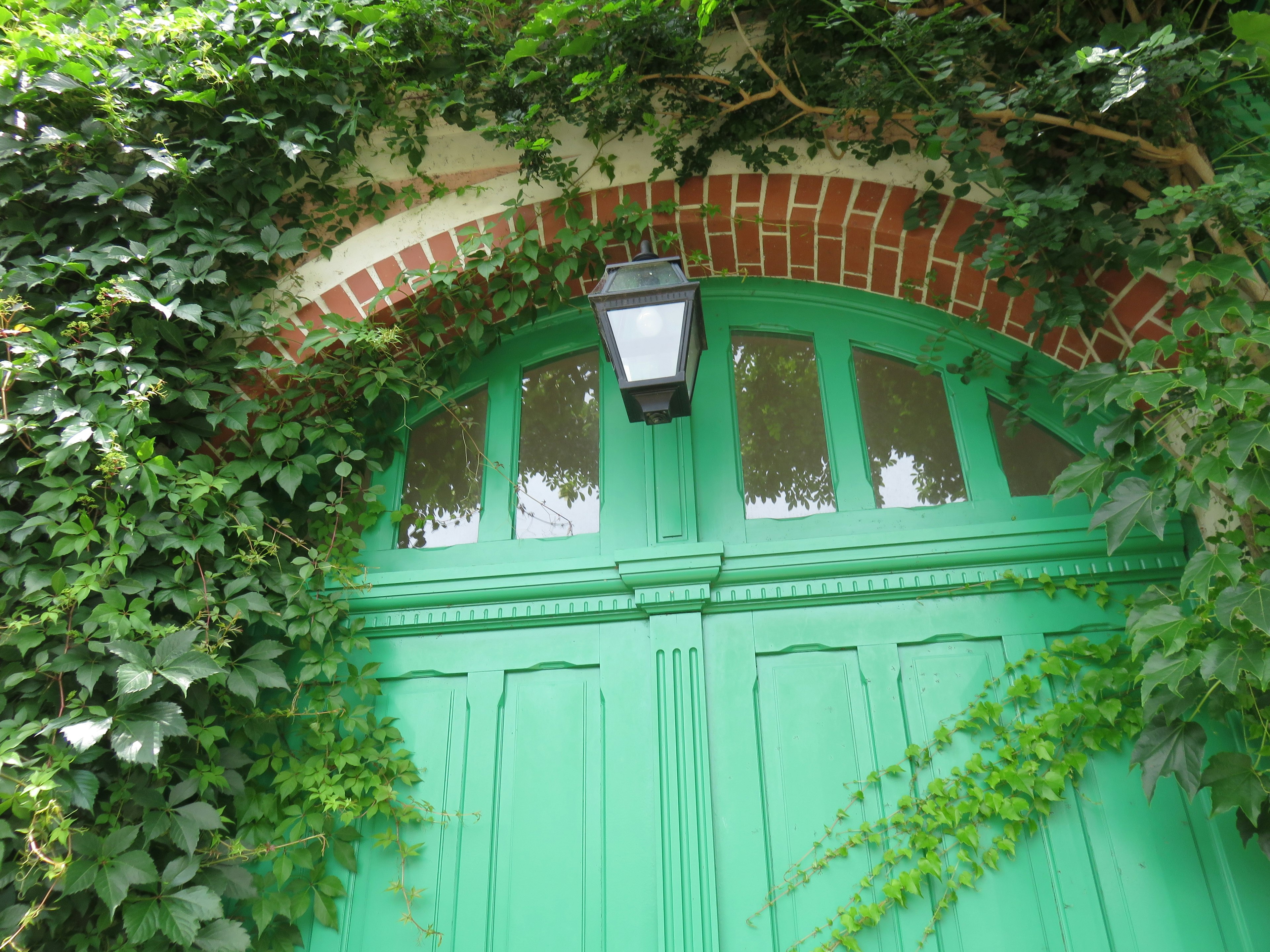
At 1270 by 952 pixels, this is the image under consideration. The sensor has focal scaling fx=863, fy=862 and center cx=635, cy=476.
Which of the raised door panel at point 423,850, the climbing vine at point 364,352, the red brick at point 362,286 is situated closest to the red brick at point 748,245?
the climbing vine at point 364,352

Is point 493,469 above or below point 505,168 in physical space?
below

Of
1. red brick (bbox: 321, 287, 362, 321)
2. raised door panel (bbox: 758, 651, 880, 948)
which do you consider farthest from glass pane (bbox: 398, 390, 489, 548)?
raised door panel (bbox: 758, 651, 880, 948)

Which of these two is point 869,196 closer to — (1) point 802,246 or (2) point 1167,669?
(1) point 802,246

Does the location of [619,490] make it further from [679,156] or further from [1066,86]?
[1066,86]

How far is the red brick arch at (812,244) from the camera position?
2.85 metres

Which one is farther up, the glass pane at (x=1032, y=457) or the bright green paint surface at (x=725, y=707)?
the glass pane at (x=1032, y=457)

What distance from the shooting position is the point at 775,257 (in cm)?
315

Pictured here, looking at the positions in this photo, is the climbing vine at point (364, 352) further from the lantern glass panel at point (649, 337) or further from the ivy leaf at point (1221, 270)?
the lantern glass panel at point (649, 337)

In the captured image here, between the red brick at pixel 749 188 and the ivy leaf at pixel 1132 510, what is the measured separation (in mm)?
1523

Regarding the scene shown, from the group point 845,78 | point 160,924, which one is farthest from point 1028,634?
point 160,924

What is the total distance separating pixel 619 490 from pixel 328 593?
3.40 ft

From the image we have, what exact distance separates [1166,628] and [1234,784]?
401 mm

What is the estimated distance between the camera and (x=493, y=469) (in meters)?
3.14

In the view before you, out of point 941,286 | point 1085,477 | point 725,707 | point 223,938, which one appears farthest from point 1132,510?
point 223,938
